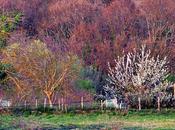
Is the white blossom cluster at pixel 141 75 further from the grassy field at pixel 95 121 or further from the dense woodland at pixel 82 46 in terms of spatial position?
the grassy field at pixel 95 121

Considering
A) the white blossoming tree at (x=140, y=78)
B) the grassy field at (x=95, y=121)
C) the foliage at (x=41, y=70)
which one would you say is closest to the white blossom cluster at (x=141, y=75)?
the white blossoming tree at (x=140, y=78)

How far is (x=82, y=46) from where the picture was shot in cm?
6881

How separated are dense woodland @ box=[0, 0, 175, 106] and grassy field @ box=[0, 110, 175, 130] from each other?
12.1 feet

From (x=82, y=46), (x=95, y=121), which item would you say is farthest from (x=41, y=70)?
(x=82, y=46)

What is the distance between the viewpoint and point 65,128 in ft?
77.4

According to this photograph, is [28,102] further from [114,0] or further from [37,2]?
[37,2]

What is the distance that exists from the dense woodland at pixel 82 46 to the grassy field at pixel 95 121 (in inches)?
145

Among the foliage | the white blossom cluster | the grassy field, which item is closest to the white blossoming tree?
the white blossom cluster

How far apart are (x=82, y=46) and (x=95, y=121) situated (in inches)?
1638

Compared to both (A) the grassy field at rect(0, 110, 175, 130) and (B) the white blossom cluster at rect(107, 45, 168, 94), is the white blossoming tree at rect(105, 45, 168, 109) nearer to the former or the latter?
(B) the white blossom cluster at rect(107, 45, 168, 94)

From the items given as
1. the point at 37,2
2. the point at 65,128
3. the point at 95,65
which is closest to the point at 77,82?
the point at 95,65

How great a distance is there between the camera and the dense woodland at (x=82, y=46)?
140ft

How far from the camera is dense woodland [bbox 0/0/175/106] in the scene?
42531mm

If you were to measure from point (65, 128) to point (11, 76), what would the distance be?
1683 cm
